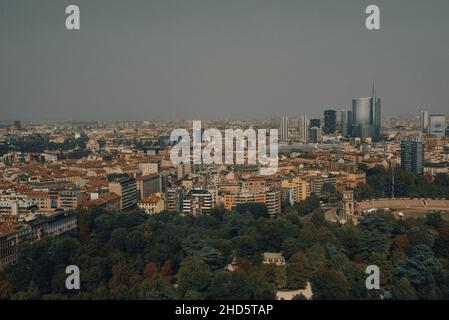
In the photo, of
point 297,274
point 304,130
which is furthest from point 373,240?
point 304,130

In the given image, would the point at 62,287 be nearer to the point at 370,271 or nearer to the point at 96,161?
the point at 370,271

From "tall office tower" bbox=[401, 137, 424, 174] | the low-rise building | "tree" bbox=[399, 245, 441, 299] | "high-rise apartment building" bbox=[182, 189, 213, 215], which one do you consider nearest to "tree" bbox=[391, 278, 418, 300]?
"tree" bbox=[399, 245, 441, 299]

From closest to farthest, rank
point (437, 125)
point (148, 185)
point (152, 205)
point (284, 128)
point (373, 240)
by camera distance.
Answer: point (373, 240)
point (152, 205)
point (148, 185)
point (284, 128)
point (437, 125)

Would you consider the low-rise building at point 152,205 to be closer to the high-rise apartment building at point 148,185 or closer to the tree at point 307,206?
the high-rise apartment building at point 148,185

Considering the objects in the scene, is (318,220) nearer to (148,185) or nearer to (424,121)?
(148,185)

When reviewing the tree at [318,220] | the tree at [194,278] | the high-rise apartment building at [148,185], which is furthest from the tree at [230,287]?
the high-rise apartment building at [148,185]

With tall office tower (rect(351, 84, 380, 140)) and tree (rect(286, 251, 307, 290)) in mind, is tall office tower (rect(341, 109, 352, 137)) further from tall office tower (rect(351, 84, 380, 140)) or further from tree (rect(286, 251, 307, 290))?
tree (rect(286, 251, 307, 290))

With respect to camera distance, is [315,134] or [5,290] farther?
[315,134]
